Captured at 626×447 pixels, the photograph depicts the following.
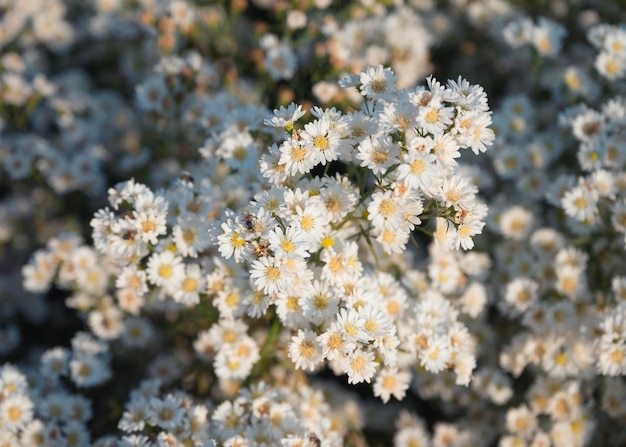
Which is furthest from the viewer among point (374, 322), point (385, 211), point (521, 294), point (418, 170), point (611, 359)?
point (521, 294)

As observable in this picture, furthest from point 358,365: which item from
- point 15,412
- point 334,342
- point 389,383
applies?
point 15,412

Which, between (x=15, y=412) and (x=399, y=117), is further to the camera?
(x=15, y=412)

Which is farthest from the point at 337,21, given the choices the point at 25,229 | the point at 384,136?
the point at 25,229

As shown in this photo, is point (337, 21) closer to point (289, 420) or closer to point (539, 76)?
point (539, 76)

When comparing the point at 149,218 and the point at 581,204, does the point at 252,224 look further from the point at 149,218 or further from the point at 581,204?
the point at 581,204

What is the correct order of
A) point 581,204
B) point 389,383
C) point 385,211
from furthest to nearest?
1. point 581,204
2. point 389,383
3. point 385,211

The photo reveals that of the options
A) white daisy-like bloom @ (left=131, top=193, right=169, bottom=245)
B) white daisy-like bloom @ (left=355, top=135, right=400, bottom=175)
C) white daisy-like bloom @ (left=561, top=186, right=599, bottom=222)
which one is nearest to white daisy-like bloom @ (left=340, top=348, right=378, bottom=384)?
white daisy-like bloom @ (left=355, top=135, right=400, bottom=175)
